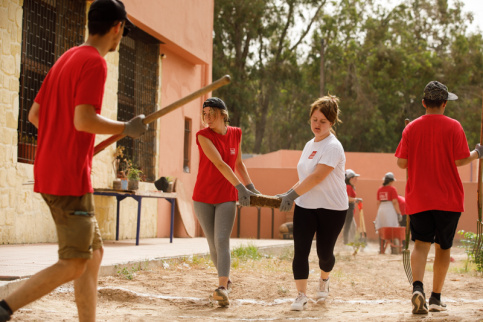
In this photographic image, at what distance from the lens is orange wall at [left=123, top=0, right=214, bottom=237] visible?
1320 cm

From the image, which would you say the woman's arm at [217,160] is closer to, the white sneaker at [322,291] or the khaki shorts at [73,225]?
the white sneaker at [322,291]

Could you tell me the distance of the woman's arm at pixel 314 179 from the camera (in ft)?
17.7

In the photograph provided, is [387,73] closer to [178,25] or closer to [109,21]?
[178,25]

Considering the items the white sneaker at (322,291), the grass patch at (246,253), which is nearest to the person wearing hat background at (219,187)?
the white sneaker at (322,291)

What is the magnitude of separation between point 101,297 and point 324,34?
1156 inches

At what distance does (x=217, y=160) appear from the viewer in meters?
5.51

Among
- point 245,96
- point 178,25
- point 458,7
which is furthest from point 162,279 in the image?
point 458,7

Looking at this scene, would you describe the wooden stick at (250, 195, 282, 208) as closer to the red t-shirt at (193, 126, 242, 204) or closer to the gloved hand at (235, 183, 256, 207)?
the gloved hand at (235, 183, 256, 207)

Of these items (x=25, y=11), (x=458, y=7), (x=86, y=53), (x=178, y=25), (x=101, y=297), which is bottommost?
(x=101, y=297)

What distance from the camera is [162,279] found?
675 centimetres

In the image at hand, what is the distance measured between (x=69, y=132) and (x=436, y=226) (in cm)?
318

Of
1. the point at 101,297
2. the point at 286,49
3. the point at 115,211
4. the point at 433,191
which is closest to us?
the point at 433,191

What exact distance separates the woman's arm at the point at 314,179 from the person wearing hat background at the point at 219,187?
1.45 ft

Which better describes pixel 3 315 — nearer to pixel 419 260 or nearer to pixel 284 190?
pixel 419 260
